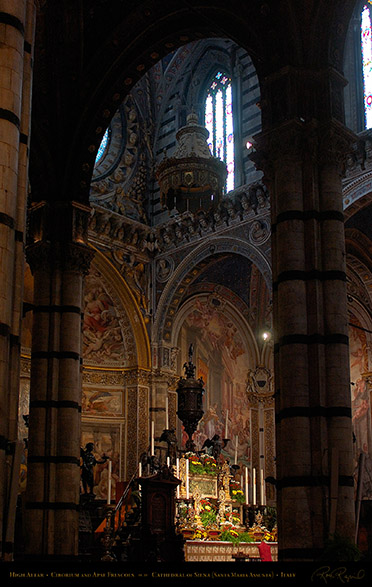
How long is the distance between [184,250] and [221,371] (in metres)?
4.38

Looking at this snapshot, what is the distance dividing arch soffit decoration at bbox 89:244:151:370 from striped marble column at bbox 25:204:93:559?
9446mm

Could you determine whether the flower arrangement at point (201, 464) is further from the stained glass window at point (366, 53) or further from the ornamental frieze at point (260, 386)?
the stained glass window at point (366, 53)

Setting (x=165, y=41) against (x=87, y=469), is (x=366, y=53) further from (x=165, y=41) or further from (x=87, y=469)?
(x=87, y=469)

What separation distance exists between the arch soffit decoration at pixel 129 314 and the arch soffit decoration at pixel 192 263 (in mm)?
480

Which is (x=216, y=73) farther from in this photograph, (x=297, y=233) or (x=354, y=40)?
(x=297, y=233)

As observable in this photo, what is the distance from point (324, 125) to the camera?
11.2m

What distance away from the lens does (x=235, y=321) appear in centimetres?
2666

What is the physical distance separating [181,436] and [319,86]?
15.2 meters

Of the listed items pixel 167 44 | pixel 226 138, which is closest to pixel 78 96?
pixel 167 44

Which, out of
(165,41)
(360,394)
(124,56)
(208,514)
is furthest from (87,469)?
(360,394)

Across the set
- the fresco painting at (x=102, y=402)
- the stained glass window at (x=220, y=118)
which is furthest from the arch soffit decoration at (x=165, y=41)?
the stained glass window at (x=220, y=118)

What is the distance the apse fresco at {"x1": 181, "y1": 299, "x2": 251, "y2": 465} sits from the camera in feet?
84.9

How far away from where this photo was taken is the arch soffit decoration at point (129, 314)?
24.1 meters

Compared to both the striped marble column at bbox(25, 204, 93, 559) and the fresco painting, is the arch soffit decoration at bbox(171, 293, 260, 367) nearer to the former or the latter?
the fresco painting
